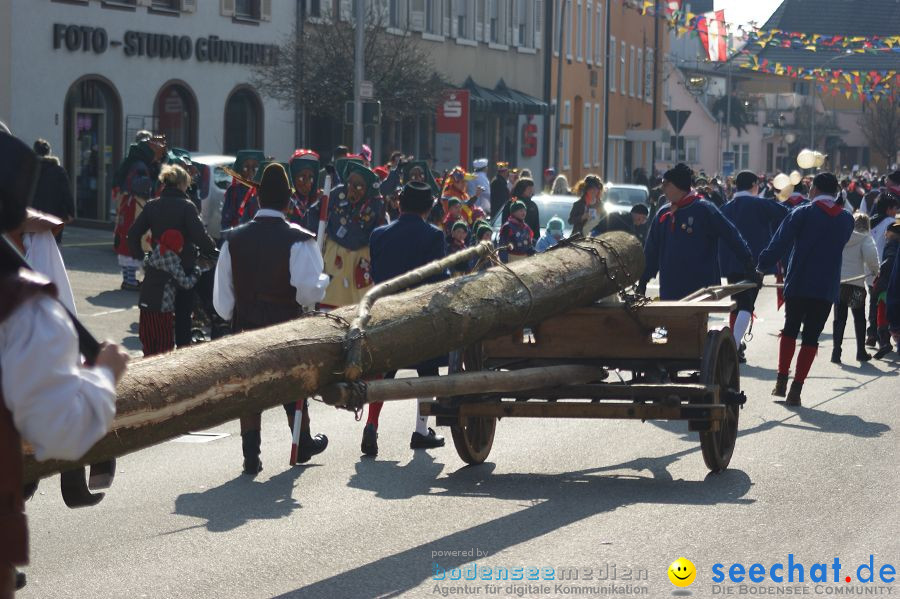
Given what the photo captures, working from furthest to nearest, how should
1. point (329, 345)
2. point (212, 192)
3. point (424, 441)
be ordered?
point (212, 192), point (424, 441), point (329, 345)

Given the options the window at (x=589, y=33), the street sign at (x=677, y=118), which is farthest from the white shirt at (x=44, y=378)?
the window at (x=589, y=33)

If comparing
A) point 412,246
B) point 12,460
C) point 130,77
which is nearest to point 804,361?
point 412,246

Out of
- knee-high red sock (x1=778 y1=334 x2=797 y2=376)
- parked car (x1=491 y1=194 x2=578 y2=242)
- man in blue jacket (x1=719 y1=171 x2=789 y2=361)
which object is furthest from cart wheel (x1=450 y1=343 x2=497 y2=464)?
parked car (x1=491 y1=194 x2=578 y2=242)

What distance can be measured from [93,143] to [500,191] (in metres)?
7.16

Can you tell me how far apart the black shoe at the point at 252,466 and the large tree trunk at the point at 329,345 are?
1413 mm

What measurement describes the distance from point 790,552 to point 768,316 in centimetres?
1374

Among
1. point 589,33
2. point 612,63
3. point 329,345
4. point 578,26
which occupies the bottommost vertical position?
point 329,345

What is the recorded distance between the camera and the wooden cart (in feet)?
27.8

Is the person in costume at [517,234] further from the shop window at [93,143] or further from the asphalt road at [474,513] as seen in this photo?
the shop window at [93,143]

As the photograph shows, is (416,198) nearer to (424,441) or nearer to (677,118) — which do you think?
(424,441)

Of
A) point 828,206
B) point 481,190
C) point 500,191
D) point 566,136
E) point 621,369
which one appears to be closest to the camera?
point 621,369

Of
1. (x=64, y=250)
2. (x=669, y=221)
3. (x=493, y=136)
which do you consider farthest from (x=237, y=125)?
(x=669, y=221)

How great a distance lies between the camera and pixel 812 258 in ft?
39.8

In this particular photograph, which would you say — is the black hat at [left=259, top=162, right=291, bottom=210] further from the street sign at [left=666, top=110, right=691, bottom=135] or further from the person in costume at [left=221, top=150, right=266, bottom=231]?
the street sign at [left=666, top=110, right=691, bottom=135]
